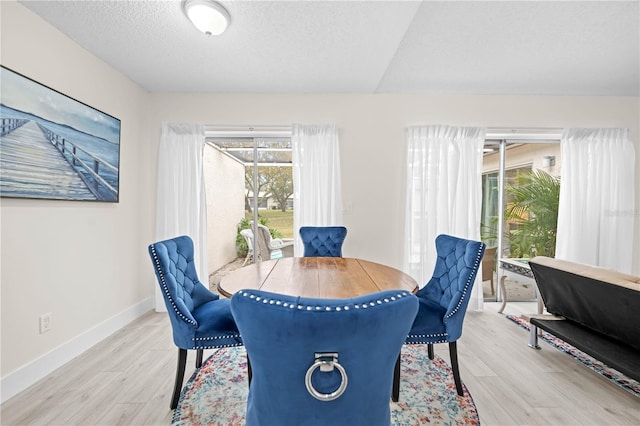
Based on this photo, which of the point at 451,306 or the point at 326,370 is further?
the point at 451,306

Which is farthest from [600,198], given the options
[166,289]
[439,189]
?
[166,289]

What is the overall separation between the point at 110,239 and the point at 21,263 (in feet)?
2.87

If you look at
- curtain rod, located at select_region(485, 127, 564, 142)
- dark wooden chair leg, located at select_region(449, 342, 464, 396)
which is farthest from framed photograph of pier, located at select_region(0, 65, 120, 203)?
curtain rod, located at select_region(485, 127, 564, 142)

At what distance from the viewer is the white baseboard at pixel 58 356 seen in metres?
1.89

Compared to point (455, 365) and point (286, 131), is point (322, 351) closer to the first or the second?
point (455, 365)

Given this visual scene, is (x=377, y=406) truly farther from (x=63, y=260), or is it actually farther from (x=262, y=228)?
(x=262, y=228)

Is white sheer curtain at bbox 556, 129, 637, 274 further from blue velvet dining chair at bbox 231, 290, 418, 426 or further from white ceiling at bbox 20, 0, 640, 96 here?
blue velvet dining chair at bbox 231, 290, 418, 426

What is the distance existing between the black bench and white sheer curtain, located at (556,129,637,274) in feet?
4.97

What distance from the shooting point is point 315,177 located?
11.3ft

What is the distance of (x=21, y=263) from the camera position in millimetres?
1989

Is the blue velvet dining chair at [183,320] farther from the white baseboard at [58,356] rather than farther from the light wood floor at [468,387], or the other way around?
the white baseboard at [58,356]

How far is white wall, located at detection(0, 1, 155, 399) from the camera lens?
6.34 ft

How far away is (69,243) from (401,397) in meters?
2.73

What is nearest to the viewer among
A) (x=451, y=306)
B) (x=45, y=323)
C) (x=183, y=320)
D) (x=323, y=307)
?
(x=323, y=307)
